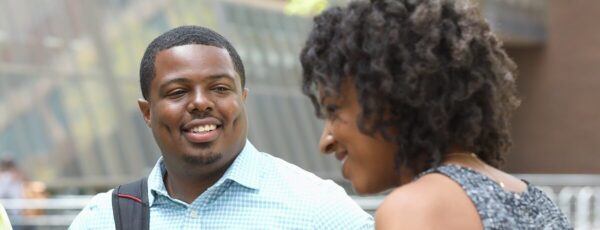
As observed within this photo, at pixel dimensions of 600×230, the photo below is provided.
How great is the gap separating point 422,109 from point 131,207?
149 cm

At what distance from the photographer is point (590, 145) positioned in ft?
116

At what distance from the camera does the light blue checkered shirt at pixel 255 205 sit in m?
3.60

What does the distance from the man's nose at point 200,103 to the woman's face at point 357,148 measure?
1.02m

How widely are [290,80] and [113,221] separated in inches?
866

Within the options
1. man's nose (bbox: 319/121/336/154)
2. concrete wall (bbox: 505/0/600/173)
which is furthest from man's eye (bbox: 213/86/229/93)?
concrete wall (bbox: 505/0/600/173)

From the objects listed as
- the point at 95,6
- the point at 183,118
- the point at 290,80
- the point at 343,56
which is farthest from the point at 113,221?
the point at 290,80

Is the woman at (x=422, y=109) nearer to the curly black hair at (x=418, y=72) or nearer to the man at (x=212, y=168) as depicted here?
the curly black hair at (x=418, y=72)

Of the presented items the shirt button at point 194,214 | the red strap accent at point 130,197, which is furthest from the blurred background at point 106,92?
the shirt button at point 194,214

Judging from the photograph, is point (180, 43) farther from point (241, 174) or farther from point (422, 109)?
point (422, 109)

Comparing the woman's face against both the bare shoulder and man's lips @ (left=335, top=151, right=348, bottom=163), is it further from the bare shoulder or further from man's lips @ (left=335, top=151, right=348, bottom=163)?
the bare shoulder

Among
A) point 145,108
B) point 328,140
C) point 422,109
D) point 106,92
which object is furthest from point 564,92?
point 422,109

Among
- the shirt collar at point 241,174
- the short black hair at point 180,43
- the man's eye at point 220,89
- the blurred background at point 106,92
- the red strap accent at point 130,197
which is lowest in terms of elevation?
the blurred background at point 106,92

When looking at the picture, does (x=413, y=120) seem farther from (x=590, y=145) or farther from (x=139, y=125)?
(x=590, y=145)

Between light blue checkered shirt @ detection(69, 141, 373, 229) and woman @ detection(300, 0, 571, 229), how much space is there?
0.94m
